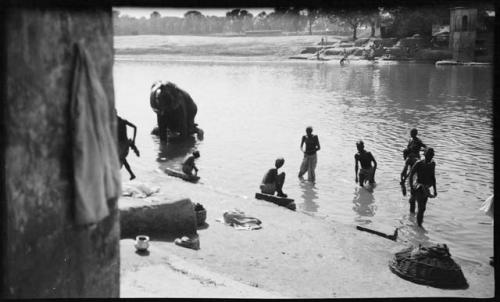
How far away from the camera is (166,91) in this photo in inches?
685

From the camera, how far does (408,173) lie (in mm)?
11828

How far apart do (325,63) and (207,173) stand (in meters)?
41.9

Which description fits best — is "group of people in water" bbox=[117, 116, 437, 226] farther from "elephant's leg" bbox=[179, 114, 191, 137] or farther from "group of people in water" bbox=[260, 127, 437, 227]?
"elephant's leg" bbox=[179, 114, 191, 137]

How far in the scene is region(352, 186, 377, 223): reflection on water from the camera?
11047 mm

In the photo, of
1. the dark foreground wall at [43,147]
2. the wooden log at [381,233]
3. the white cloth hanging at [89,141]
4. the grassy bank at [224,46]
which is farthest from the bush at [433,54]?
the white cloth hanging at [89,141]

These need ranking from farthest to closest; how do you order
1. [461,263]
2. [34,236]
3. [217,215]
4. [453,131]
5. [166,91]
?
1. [453,131]
2. [166,91]
3. [217,215]
4. [461,263]
5. [34,236]

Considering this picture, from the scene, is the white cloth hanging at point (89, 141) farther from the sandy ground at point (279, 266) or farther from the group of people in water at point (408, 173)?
the group of people in water at point (408, 173)

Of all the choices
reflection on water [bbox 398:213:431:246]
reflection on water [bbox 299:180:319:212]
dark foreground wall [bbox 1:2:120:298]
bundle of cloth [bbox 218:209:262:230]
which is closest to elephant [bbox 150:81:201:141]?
reflection on water [bbox 299:180:319:212]

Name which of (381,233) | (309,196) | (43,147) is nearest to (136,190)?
(381,233)

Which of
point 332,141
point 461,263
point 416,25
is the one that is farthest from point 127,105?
point 416,25

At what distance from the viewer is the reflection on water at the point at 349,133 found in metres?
11.6

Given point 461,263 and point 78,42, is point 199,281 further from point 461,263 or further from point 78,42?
point 461,263

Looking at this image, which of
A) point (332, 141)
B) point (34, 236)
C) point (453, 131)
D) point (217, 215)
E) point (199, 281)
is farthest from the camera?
point (453, 131)

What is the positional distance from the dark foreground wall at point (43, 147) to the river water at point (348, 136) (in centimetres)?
650
